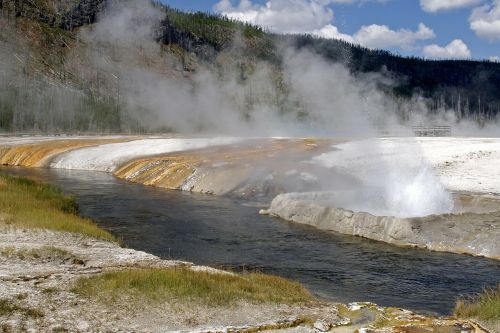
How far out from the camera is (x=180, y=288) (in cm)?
1138

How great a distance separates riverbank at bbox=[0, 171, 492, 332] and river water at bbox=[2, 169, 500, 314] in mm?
2742

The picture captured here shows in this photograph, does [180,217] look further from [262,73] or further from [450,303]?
[262,73]

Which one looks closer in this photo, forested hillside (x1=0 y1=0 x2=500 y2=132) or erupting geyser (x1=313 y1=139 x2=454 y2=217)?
erupting geyser (x1=313 y1=139 x2=454 y2=217)

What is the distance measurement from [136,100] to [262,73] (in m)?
60.6

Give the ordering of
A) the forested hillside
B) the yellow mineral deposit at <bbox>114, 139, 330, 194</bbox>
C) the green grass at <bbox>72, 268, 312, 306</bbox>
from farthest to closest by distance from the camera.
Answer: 1. the forested hillside
2. the yellow mineral deposit at <bbox>114, 139, 330, 194</bbox>
3. the green grass at <bbox>72, 268, 312, 306</bbox>

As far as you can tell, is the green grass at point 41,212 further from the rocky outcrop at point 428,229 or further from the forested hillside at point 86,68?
the forested hillside at point 86,68

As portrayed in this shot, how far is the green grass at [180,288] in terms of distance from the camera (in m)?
11.1

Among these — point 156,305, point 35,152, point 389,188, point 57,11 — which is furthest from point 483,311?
point 57,11

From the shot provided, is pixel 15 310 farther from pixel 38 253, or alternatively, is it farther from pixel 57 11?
pixel 57 11

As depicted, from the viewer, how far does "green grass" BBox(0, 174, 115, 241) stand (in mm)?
18156

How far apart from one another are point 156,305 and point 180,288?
789 mm

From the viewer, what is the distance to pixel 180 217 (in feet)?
88.5

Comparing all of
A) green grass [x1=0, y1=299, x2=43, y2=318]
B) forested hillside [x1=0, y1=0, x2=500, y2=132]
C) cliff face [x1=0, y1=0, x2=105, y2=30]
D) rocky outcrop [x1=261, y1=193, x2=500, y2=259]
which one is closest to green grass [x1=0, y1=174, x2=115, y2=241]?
green grass [x1=0, y1=299, x2=43, y2=318]

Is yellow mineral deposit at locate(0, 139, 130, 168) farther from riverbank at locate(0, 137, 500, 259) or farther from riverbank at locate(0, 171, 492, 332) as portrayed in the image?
riverbank at locate(0, 171, 492, 332)
